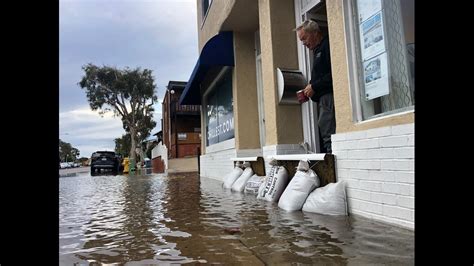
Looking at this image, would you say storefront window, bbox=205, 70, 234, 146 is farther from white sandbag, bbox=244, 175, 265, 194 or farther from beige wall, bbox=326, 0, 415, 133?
beige wall, bbox=326, 0, 415, 133

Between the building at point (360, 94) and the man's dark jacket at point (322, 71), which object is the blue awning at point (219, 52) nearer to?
the building at point (360, 94)

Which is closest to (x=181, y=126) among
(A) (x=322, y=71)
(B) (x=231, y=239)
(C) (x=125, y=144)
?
(A) (x=322, y=71)

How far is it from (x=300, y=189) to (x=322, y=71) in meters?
1.52

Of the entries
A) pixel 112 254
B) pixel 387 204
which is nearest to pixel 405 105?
pixel 387 204

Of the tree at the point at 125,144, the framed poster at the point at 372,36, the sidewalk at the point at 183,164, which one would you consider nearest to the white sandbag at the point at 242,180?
the framed poster at the point at 372,36

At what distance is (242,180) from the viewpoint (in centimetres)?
611

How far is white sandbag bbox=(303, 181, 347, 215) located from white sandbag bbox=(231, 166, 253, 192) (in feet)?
8.21

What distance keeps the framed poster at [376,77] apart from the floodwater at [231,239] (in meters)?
1.21
